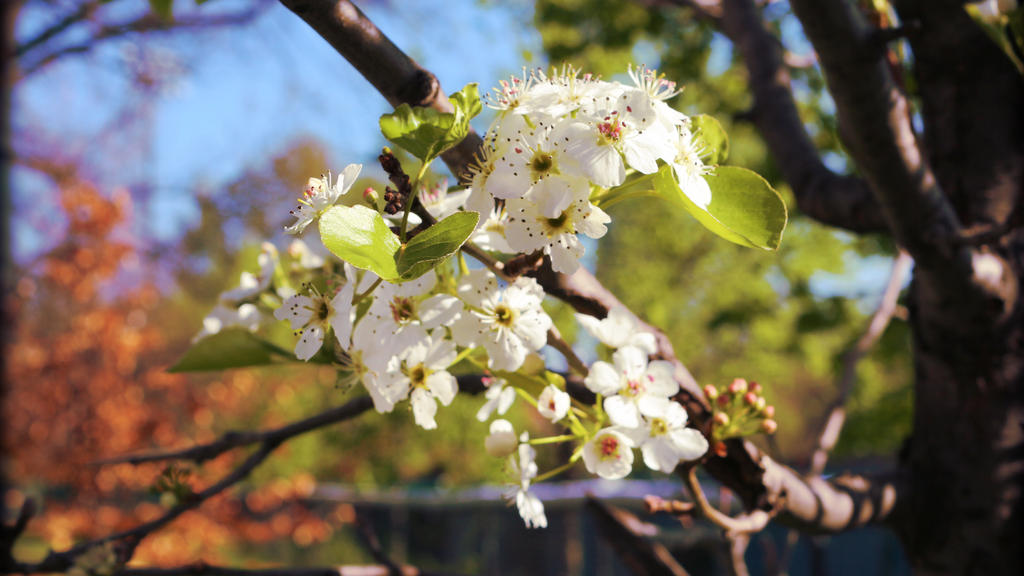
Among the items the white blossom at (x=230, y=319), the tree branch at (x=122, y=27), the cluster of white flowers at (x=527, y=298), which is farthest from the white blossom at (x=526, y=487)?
the tree branch at (x=122, y=27)

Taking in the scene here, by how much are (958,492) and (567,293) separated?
879 mm

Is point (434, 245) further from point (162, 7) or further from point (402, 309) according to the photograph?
point (162, 7)

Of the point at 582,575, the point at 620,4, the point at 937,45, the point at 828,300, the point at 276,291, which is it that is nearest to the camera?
the point at 276,291

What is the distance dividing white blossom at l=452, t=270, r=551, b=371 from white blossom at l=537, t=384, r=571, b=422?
0.15ft

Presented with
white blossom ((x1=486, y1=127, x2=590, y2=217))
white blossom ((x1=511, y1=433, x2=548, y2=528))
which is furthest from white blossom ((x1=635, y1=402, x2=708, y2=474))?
white blossom ((x1=486, y1=127, x2=590, y2=217))

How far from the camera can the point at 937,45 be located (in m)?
1.22

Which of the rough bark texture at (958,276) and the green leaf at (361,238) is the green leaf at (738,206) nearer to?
the green leaf at (361,238)

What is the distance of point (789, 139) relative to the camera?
140 cm

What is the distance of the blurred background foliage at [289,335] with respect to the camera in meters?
3.21

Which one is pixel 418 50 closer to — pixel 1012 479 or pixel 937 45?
pixel 937 45

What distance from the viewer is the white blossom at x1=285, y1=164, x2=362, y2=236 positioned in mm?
501

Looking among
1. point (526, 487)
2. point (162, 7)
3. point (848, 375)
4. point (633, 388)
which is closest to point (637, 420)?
point (633, 388)

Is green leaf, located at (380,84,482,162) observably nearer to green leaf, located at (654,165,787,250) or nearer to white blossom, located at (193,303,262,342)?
green leaf, located at (654,165,787,250)

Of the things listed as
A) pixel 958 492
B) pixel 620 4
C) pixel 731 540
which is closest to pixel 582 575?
pixel 620 4
